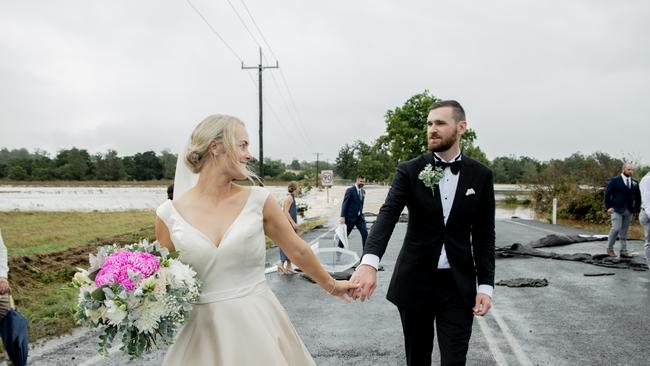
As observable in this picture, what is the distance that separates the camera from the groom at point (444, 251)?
140 inches

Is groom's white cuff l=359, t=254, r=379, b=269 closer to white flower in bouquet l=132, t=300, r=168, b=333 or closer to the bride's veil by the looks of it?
the bride's veil

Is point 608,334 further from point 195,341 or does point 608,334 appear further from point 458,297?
point 195,341

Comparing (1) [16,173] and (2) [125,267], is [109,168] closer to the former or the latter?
(1) [16,173]

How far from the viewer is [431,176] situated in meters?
3.61

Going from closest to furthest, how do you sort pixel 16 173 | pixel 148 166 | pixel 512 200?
pixel 512 200
pixel 16 173
pixel 148 166

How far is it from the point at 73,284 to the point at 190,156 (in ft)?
2.76

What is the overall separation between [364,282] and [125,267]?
5.51 feet

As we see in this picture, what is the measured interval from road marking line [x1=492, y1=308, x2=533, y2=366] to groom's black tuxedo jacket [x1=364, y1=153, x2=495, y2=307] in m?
2.26

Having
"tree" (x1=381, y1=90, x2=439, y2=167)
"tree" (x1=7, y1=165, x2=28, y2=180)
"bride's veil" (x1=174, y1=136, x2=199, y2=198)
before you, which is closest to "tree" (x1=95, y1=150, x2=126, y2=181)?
"tree" (x1=7, y1=165, x2=28, y2=180)

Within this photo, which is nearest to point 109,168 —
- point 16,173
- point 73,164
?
point 73,164

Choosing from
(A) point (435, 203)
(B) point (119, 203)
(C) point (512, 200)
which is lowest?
(B) point (119, 203)

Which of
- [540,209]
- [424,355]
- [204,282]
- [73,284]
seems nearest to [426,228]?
[424,355]

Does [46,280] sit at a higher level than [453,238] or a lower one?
lower

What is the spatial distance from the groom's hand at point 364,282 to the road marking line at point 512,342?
8.35 feet
